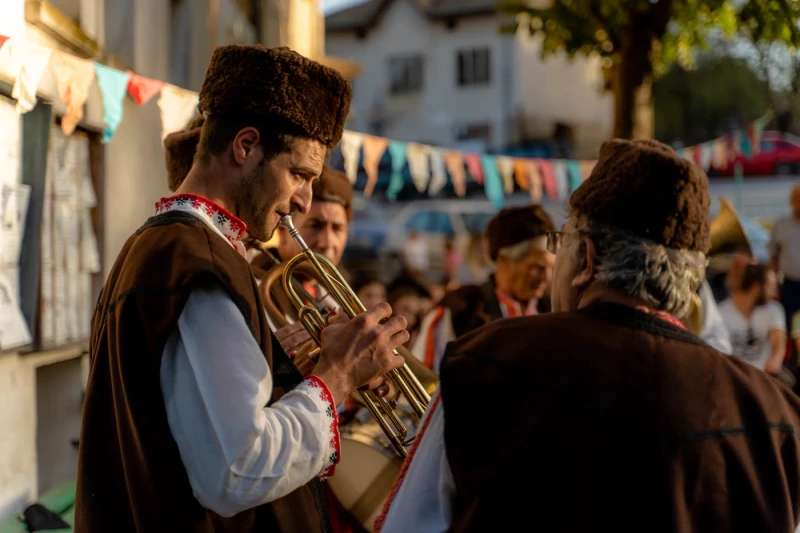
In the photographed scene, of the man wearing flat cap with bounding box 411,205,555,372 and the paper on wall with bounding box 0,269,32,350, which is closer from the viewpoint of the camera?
the paper on wall with bounding box 0,269,32,350

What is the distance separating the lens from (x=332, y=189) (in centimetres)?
346

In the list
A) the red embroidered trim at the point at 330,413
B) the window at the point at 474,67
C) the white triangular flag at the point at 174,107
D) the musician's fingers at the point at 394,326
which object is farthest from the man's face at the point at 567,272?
the window at the point at 474,67

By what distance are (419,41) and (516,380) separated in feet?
97.0

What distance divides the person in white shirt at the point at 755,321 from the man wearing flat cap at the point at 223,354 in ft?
17.3

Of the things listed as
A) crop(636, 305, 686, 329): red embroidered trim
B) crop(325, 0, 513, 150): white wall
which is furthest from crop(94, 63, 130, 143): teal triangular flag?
crop(325, 0, 513, 150): white wall

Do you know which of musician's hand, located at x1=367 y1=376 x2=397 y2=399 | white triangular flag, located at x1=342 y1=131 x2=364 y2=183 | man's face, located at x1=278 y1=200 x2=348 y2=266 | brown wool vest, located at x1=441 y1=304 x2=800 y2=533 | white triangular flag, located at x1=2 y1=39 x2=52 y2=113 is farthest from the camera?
white triangular flag, located at x1=342 y1=131 x2=364 y2=183

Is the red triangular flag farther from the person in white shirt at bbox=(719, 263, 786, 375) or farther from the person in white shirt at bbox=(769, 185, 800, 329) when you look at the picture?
the person in white shirt at bbox=(769, 185, 800, 329)

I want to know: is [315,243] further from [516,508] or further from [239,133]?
[516,508]

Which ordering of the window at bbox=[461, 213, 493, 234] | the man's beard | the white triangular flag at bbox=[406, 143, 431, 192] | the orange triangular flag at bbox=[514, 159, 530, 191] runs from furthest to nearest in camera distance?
the window at bbox=[461, 213, 493, 234], the orange triangular flag at bbox=[514, 159, 530, 191], the white triangular flag at bbox=[406, 143, 431, 192], the man's beard

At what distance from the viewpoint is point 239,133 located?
6.23ft

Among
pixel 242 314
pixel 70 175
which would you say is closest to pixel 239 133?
pixel 242 314

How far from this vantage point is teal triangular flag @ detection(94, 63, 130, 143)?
3797 millimetres

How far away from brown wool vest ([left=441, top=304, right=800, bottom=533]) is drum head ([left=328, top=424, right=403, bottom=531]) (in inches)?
45.5

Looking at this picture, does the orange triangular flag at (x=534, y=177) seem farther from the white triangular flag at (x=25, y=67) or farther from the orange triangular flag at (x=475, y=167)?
the white triangular flag at (x=25, y=67)
